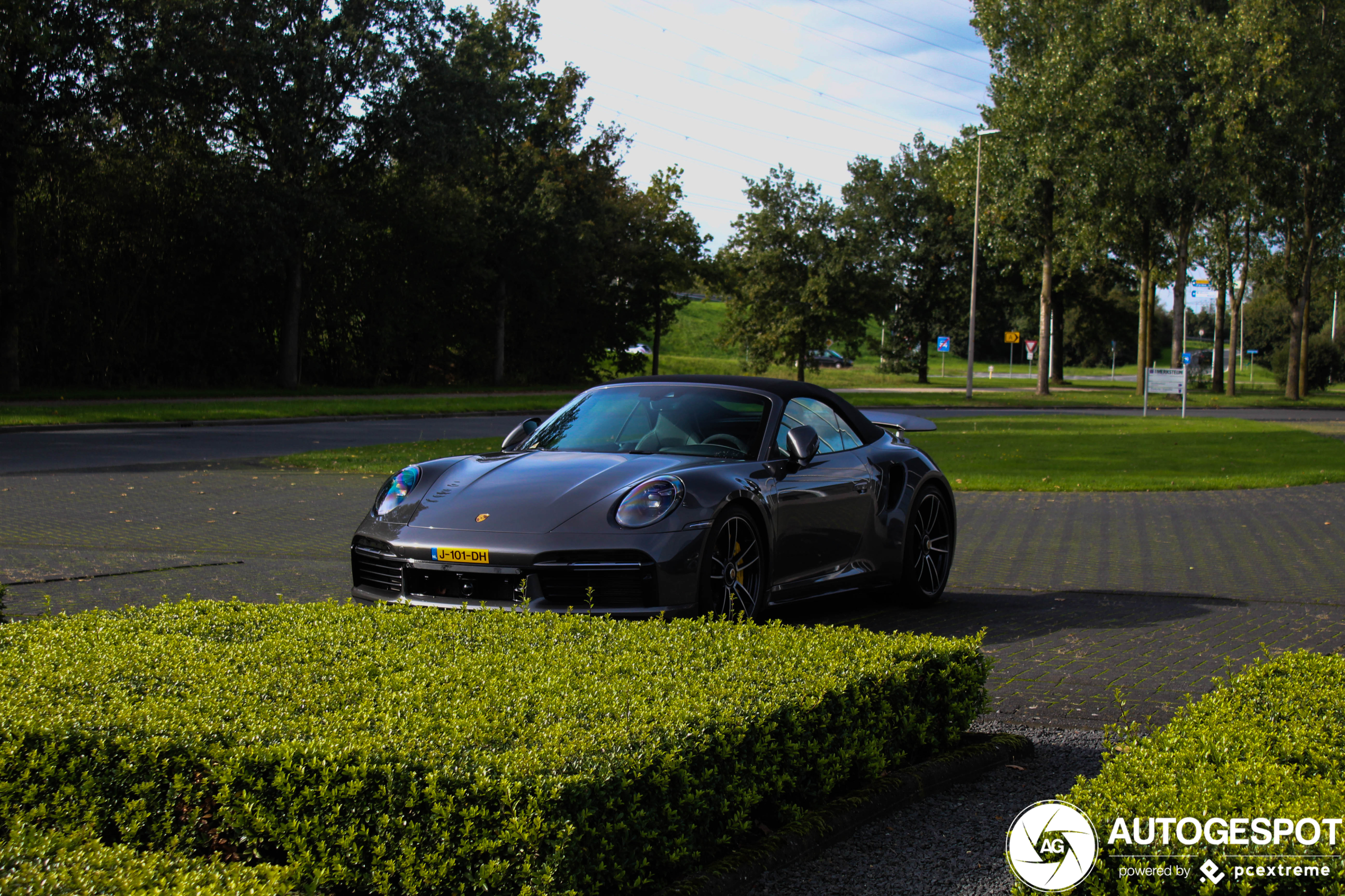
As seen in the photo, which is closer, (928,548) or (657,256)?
(928,548)

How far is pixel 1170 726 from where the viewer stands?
3.52 meters

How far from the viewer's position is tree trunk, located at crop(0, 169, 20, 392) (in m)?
29.3

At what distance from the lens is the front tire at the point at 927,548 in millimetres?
7855

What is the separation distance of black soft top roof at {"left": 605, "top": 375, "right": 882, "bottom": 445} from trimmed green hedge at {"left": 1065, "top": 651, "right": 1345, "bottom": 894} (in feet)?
12.7

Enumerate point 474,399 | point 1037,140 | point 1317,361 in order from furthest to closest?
point 1317,361 < point 1037,140 < point 474,399

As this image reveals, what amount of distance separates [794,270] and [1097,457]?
38.1 m

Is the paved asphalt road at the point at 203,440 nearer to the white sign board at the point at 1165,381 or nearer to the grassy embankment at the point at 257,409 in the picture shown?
the grassy embankment at the point at 257,409

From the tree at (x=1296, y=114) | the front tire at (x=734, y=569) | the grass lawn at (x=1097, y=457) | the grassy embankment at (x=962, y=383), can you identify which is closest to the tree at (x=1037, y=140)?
the grassy embankment at (x=962, y=383)

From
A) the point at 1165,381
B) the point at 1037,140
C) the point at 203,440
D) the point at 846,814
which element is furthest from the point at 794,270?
the point at 846,814

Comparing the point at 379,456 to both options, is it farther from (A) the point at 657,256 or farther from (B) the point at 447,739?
(A) the point at 657,256

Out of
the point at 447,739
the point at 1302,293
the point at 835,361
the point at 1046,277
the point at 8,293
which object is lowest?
the point at 447,739

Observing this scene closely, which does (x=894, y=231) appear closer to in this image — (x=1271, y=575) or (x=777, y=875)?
(x=1271, y=575)

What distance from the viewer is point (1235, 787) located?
2822 mm

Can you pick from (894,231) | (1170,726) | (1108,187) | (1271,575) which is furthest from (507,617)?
(894,231)
